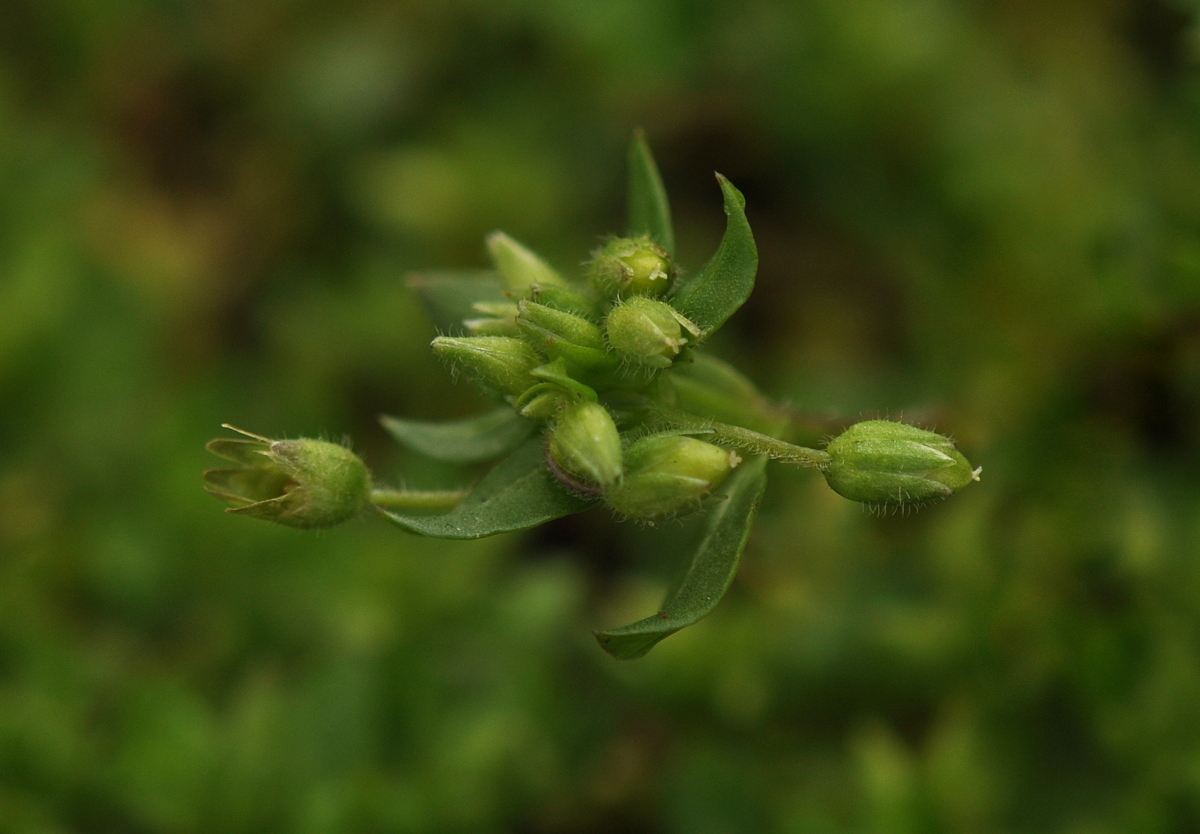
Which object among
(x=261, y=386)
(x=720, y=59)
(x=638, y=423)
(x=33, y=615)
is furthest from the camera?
(x=720, y=59)

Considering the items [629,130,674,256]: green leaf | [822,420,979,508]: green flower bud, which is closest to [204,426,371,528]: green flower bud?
[629,130,674,256]: green leaf

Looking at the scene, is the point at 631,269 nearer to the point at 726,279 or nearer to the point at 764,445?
the point at 726,279

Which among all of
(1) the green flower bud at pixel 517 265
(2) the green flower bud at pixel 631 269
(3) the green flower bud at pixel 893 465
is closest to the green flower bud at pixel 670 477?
(3) the green flower bud at pixel 893 465

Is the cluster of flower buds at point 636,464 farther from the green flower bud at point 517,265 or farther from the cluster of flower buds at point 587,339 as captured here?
the green flower bud at point 517,265

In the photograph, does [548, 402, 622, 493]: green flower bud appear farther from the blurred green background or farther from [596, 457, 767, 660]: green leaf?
the blurred green background

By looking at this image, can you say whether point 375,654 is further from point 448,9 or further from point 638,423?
point 448,9

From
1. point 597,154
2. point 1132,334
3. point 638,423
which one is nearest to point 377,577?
point 638,423

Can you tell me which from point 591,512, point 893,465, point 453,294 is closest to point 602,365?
point 893,465
